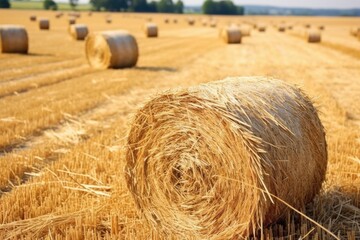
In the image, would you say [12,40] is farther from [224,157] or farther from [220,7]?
[220,7]

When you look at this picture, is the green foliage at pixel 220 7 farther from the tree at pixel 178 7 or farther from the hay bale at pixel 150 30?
the hay bale at pixel 150 30

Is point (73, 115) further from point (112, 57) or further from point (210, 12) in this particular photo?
point (210, 12)

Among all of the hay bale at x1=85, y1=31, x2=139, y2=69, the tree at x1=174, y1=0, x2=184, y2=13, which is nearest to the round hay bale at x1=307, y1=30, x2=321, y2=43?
the hay bale at x1=85, y1=31, x2=139, y2=69

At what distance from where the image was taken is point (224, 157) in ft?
13.0

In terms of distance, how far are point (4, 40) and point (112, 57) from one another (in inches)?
262

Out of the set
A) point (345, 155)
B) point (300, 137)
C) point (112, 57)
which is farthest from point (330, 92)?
point (300, 137)

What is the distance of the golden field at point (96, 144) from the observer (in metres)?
4.51

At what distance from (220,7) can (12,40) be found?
94.0 metres

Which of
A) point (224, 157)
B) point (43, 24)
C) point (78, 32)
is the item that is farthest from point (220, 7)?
point (224, 157)

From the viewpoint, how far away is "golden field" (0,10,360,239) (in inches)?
177

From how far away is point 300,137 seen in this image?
14.1ft

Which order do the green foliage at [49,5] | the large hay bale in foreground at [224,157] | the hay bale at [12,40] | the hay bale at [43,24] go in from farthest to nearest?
the green foliage at [49,5], the hay bale at [43,24], the hay bale at [12,40], the large hay bale in foreground at [224,157]

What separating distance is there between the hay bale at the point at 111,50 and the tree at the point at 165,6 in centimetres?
9628

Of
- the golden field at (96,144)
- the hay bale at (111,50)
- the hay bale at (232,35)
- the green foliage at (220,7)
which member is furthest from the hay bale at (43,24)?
the green foliage at (220,7)
